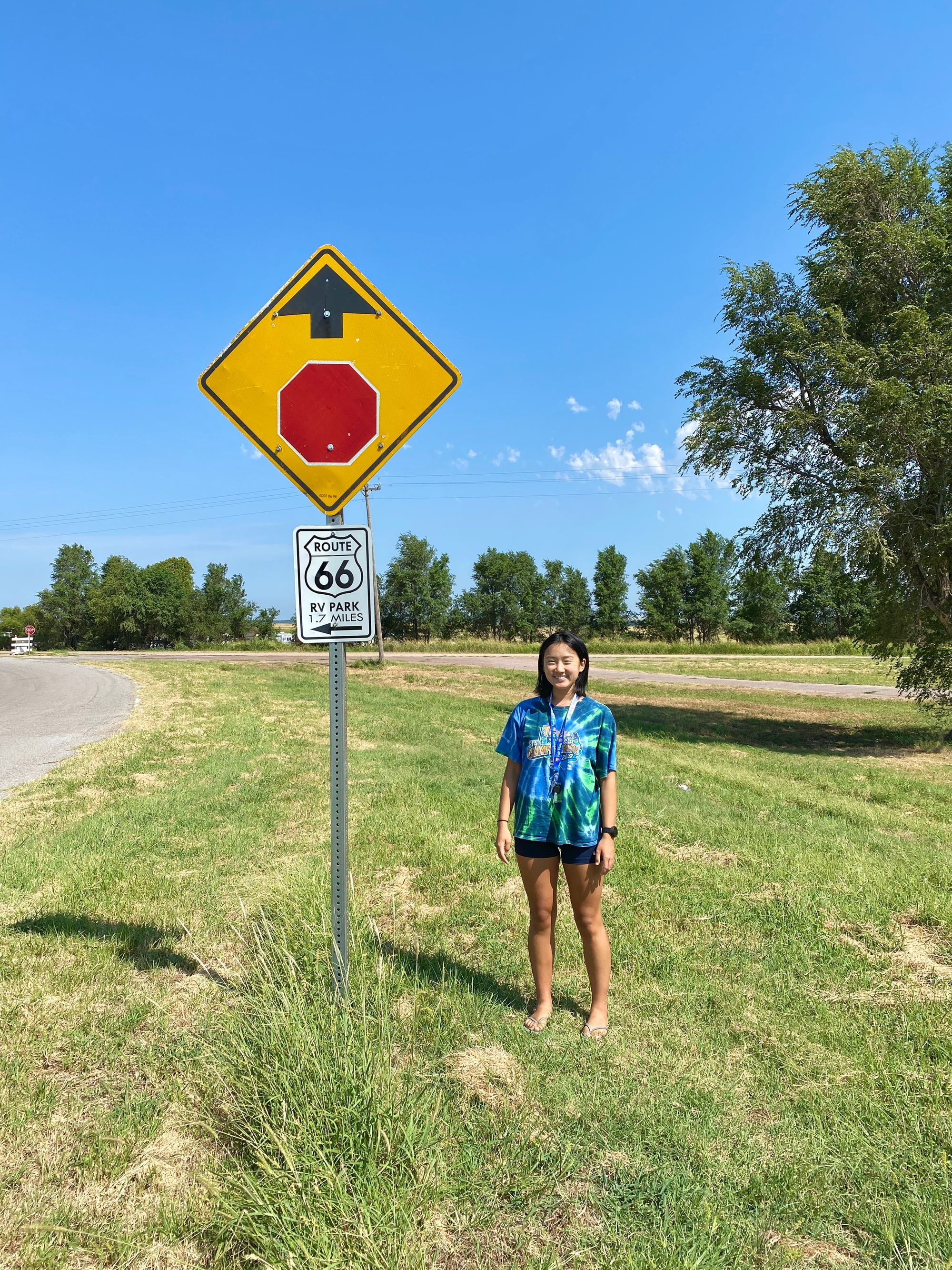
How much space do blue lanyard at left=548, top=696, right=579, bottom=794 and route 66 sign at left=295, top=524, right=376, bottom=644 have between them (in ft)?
3.24

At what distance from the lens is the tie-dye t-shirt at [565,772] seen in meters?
3.32

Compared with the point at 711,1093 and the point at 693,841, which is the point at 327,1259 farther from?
the point at 693,841

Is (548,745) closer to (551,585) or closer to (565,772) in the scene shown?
(565,772)

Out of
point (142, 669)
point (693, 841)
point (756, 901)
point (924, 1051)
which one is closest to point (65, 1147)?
point (924, 1051)

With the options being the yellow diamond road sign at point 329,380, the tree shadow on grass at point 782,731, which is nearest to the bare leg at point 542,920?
the yellow diamond road sign at point 329,380

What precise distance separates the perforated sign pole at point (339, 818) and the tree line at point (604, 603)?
2564 inches

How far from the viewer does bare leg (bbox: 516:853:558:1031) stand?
3.38 m

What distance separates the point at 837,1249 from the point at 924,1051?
1428 millimetres

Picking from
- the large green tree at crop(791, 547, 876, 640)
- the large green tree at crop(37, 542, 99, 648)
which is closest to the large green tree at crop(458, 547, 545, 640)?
the large green tree at crop(791, 547, 876, 640)

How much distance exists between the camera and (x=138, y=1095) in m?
2.80

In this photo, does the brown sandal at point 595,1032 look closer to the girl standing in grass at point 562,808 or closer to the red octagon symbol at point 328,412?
the girl standing in grass at point 562,808

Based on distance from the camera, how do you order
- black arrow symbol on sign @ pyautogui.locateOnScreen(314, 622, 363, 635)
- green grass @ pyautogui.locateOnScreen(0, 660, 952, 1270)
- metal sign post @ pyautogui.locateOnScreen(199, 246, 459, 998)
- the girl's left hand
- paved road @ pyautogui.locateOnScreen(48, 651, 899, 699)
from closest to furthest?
green grass @ pyautogui.locateOnScreen(0, 660, 952, 1270)
black arrow symbol on sign @ pyautogui.locateOnScreen(314, 622, 363, 635)
metal sign post @ pyautogui.locateOnScreen(199, 246, 459, 998)
the girl's left hand
paved road @ pyautogui.locateOnScreen(48, 651, 899, 699)

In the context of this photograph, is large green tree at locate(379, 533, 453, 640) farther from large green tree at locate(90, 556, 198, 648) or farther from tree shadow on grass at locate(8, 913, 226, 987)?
tree shadow on grass at locate(8, 913, 226, 987)

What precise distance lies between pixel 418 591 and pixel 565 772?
69.8m
